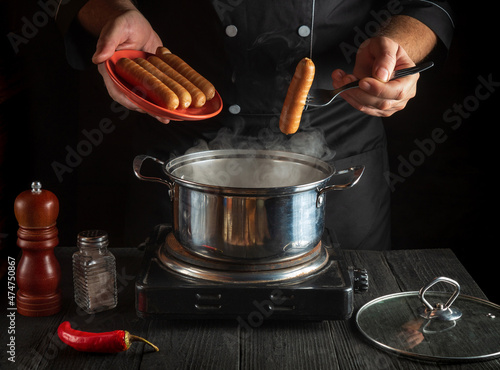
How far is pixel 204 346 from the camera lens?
1246mm

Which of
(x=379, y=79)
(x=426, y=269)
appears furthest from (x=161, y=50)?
(x=426, y=269)

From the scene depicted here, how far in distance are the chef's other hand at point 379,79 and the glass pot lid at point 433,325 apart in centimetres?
63

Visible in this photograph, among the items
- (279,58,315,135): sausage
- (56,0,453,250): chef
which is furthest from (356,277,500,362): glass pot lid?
(56,0,453,250): chef

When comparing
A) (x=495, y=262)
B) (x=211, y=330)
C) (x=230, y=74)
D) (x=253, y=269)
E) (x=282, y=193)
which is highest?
(x=230, y=74)

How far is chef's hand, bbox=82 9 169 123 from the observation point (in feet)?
5.69

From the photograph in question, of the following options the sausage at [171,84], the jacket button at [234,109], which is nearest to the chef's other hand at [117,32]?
the sausage at [171,84]

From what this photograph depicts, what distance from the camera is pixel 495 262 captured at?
293 cm

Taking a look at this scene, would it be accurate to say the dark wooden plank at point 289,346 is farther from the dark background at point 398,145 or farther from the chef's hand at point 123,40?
the dark background at point 398,145

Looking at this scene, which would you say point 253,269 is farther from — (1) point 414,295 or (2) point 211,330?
(1) point 414,295

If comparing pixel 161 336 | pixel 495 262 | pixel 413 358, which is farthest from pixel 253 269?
pixel 495 262

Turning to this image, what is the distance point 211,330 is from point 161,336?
113 millimetres

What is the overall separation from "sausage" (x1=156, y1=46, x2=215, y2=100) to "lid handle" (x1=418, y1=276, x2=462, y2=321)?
2.87ft

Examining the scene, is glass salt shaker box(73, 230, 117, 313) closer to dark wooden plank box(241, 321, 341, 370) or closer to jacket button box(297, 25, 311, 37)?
dark wooden plank box(241, 321, 341, 370)

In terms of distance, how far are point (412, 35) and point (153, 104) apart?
39.5 inches
